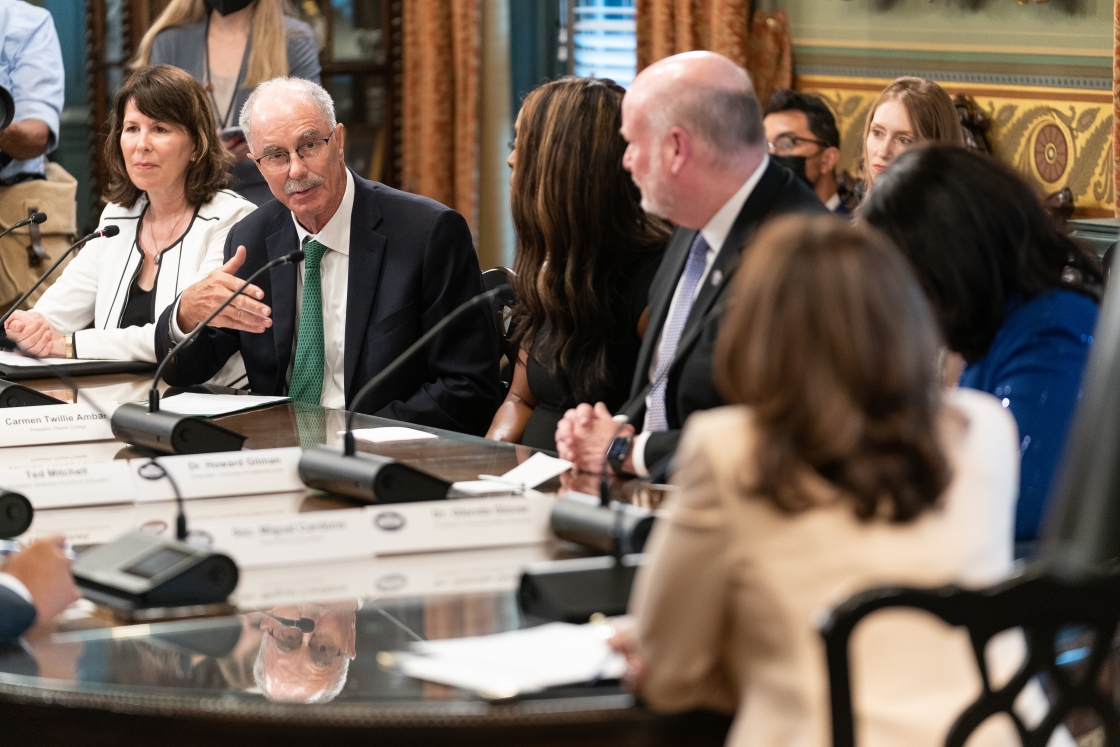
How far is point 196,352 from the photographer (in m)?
3.67

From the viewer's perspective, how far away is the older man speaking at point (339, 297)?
11.6 feet

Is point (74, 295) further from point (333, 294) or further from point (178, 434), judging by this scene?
point (178, 434)

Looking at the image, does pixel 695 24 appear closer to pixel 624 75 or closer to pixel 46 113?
pixel 624 75

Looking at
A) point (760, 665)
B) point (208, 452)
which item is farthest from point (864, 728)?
point (208, 452)

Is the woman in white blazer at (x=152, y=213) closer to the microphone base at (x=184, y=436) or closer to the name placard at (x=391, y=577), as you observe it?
the microphone base at (x=184, y=436)

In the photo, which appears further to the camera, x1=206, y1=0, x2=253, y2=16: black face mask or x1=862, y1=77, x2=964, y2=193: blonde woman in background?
x1=206, y1=0, x2=253, y2=16: black face mask

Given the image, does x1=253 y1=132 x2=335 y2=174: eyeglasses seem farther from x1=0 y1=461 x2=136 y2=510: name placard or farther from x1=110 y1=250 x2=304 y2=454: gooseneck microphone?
x1=0 y1=461 x2=136 y2=510: name placard

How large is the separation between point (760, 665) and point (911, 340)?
0.37m

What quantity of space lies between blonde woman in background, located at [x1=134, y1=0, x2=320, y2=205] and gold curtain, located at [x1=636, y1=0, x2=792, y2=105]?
4.97ft

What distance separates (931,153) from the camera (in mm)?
2217

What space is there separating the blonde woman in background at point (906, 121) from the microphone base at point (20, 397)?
221 centimetres

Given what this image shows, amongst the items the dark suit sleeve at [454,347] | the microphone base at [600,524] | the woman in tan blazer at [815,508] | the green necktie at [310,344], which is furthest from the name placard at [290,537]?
the green necktie at [310,344]

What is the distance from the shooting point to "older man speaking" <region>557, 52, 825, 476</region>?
2641 millimetres

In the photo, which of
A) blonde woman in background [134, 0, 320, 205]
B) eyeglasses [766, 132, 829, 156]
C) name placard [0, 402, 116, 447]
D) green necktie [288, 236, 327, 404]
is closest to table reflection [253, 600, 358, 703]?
name placard [0, 402, 116, 447]
